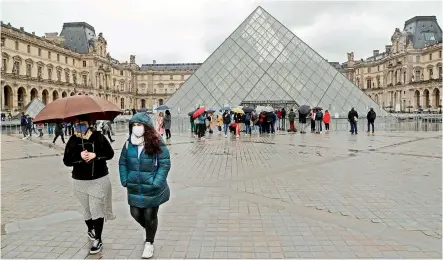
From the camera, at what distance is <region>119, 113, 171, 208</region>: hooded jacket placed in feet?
10.8

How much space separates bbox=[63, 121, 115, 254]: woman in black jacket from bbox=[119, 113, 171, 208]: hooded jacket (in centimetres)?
30

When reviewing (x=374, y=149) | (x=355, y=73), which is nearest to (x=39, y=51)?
(x=374, y=149)

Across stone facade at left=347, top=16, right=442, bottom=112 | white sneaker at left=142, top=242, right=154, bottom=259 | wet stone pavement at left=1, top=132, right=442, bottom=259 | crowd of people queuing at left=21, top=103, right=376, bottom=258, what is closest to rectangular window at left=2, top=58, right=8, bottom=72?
wet stone pavement at left=1, top=132, right=442, bottom=259

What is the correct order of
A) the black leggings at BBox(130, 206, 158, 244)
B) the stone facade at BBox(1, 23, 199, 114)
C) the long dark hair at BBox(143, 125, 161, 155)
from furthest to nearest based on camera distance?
the stone facade at BBox(1, 23, 199, 114), the black leggings at BBox(130, 206, 158, 244), the long dark hair at BBox(143, 125, 161, 155)

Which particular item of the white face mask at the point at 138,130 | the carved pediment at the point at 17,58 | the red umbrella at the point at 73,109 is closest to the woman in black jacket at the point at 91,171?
the red umbrella at the point at 73,109

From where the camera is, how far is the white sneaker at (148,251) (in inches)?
132

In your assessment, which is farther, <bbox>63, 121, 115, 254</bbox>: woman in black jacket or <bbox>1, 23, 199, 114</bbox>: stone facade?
<bbox>1, 23, 199, 114</bbox>: stone facade

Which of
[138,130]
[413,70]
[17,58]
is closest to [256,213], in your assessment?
[138,130]

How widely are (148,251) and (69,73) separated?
63083mm

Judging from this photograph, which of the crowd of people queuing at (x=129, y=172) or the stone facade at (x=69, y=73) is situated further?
the stone facade at (x=69, y=73)

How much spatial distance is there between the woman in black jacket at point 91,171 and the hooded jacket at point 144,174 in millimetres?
300

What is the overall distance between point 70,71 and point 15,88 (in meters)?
17.0

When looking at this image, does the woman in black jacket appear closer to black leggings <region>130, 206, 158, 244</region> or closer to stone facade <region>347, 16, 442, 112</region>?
black leggings <region>130, 206, 158, 244</region>

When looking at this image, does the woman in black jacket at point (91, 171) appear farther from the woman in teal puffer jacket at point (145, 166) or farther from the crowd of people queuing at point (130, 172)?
the woman in teal puffer jacket at point (145, 166)
